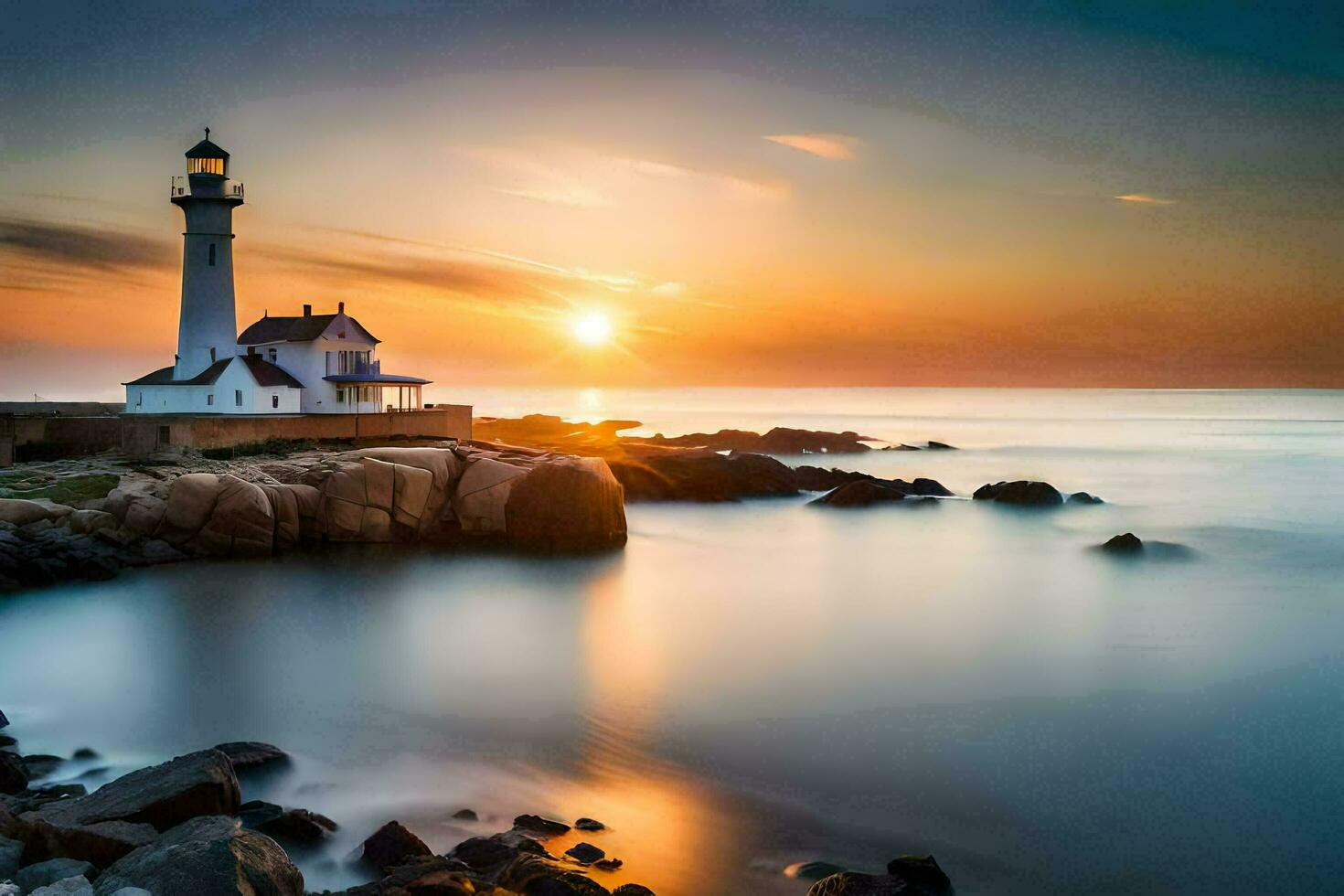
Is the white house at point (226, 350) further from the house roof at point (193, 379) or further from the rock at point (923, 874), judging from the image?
the rock at point (923, 874)

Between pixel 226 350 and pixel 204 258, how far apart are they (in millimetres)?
3472

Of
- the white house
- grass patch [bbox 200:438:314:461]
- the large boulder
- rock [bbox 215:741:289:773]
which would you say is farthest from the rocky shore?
the white house

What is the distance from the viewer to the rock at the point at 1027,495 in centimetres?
3597

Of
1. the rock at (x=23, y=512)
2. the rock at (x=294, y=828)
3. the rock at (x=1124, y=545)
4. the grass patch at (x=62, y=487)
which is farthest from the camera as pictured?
the rock at (x=1124, y=545)

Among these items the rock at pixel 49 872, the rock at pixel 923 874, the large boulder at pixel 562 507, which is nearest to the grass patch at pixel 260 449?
the large boulder at pixel 562 507

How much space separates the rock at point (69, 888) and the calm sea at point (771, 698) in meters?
2.39

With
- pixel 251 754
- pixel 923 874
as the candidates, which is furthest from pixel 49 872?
pixel 923 874

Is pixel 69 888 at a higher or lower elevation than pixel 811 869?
higher

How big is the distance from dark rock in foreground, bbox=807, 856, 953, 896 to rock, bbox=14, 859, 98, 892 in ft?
16.5

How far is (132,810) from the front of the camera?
290 inches

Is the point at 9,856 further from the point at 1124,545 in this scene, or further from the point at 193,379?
the point at 193,379

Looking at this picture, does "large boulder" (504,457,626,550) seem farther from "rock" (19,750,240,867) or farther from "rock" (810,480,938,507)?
"rock" (19,750,240,867)

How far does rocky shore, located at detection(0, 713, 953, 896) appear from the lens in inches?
227

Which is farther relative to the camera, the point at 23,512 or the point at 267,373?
the point at 267,373
